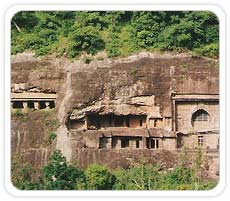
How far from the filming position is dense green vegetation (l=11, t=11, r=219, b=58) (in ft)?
32.7

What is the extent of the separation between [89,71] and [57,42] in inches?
27.1

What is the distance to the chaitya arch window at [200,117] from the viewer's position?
10.0m

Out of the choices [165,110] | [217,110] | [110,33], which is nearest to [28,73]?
[110,33]

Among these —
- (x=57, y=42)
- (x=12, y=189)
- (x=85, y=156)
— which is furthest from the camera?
(x=57, y=42)

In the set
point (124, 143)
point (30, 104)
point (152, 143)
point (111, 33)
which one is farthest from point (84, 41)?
point (152, 143)

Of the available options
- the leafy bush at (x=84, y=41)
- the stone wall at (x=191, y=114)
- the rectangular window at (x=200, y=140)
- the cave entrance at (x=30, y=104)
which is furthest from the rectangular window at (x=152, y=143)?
the cave entrance at (x=30, y=104)

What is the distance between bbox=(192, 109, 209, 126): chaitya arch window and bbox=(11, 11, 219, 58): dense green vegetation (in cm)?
82

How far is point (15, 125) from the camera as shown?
31.3ft

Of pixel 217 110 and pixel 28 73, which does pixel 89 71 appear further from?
pixel 217 110

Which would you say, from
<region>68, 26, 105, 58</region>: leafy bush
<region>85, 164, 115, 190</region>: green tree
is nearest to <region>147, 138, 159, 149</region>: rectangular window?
<region>85, 164, 115, 190</region>: green tree

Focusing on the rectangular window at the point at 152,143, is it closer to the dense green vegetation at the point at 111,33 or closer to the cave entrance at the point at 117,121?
the cave entrance at the point at 117,121

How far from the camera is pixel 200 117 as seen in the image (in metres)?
10.1

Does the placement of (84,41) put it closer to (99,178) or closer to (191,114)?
(191,114)

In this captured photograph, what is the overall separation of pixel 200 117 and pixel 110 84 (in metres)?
1.35
